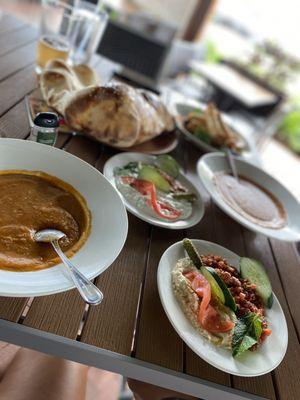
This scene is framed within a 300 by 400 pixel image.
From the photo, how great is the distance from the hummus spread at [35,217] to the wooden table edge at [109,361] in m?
0.13

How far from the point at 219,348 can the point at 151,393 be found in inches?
18.1

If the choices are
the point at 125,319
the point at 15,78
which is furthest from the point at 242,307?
the point at 15,78

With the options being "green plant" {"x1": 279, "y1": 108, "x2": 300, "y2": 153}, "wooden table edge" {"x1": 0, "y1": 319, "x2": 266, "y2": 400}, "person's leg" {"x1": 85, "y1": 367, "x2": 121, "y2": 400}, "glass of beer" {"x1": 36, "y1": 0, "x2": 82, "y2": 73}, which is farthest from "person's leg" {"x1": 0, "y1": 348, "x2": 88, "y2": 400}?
"green plant" {"x1": 279, "y1": 108, "x2": 300, "y2": 153}

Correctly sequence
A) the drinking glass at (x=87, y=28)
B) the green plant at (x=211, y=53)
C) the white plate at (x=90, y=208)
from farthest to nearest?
the green plant at (x=211, y=53), the drinking glass at (x=87, y=28), the white plate at (x=90, y=208)

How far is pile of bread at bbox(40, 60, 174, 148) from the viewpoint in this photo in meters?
1.27

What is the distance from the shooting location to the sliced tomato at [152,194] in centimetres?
109

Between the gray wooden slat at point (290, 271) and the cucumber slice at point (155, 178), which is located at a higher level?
the cucumber slice at point (155, 178)

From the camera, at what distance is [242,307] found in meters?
0.88

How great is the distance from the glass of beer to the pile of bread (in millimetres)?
259

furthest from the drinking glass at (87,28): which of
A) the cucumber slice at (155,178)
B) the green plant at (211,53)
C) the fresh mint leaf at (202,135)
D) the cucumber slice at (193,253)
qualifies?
the green plant at (211,53)

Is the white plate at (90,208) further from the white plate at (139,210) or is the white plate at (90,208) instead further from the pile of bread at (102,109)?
the pile of bread at (102,109)

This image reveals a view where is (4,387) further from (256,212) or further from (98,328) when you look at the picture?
(256,212)

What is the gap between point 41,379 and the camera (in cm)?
105

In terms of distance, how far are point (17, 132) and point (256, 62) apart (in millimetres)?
5802
